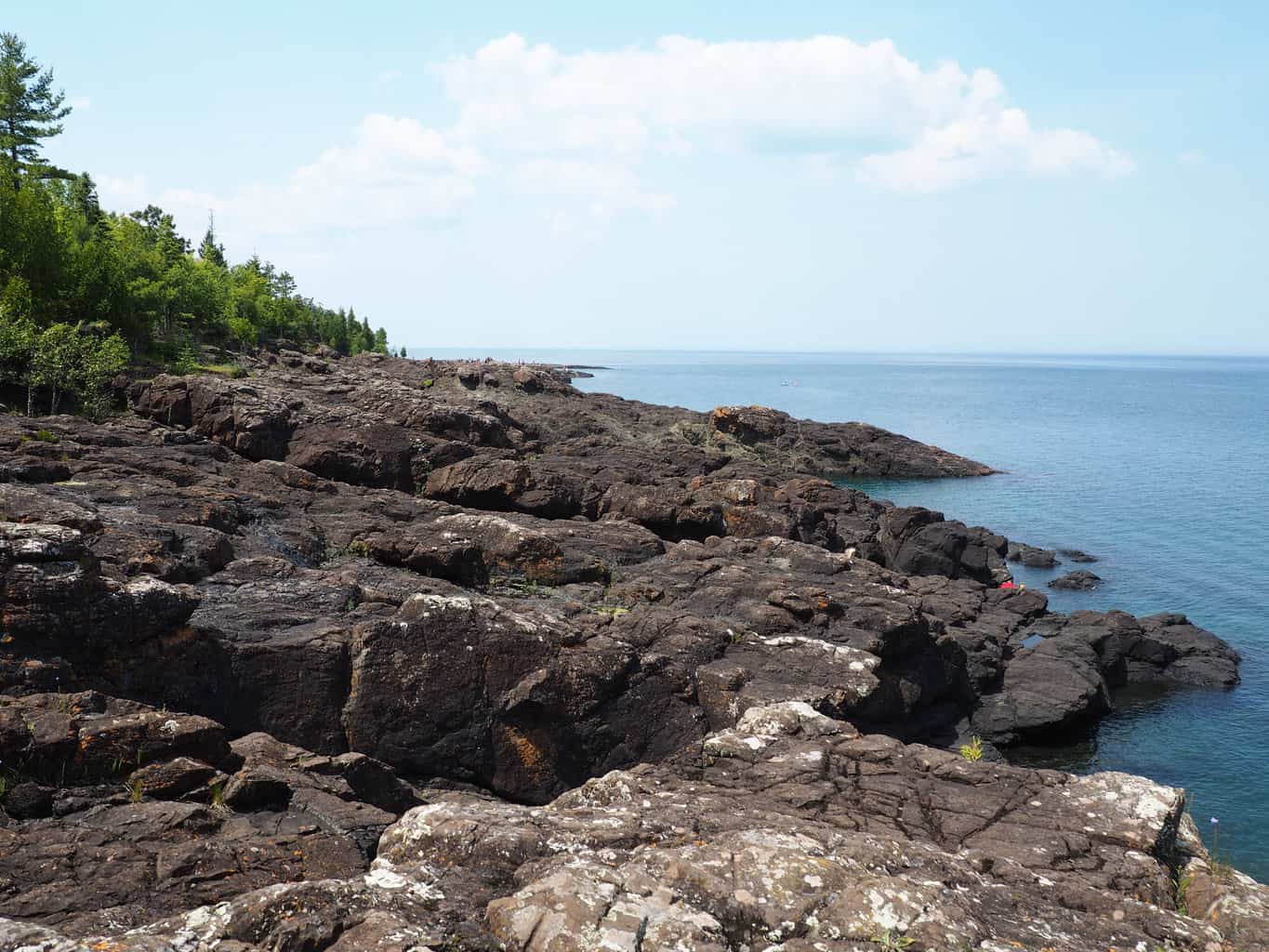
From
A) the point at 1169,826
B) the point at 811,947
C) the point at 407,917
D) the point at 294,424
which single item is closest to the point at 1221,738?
the point at 1169,826

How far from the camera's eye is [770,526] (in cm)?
3875

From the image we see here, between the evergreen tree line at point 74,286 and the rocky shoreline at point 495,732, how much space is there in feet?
25.7

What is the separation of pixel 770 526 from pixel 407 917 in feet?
106

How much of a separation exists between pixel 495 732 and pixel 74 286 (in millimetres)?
52571

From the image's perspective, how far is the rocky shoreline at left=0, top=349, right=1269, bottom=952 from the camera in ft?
27.2

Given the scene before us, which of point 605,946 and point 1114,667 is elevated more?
point 605,946

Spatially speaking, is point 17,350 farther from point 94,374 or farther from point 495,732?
point 495,732

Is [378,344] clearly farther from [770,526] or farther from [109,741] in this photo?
[109,741]

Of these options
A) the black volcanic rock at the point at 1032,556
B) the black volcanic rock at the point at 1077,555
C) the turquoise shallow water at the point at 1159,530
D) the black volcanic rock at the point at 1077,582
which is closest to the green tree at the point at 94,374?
the turquoise shallow water at the point at 1159,530

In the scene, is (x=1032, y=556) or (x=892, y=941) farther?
(x=1032, y=556)

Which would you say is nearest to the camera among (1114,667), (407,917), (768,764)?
(407,917)

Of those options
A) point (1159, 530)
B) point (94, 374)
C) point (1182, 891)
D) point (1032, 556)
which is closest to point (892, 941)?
point (1182, 891)

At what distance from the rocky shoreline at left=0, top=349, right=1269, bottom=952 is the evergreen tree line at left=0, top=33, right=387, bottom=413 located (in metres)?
7.83

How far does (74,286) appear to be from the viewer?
175ft
